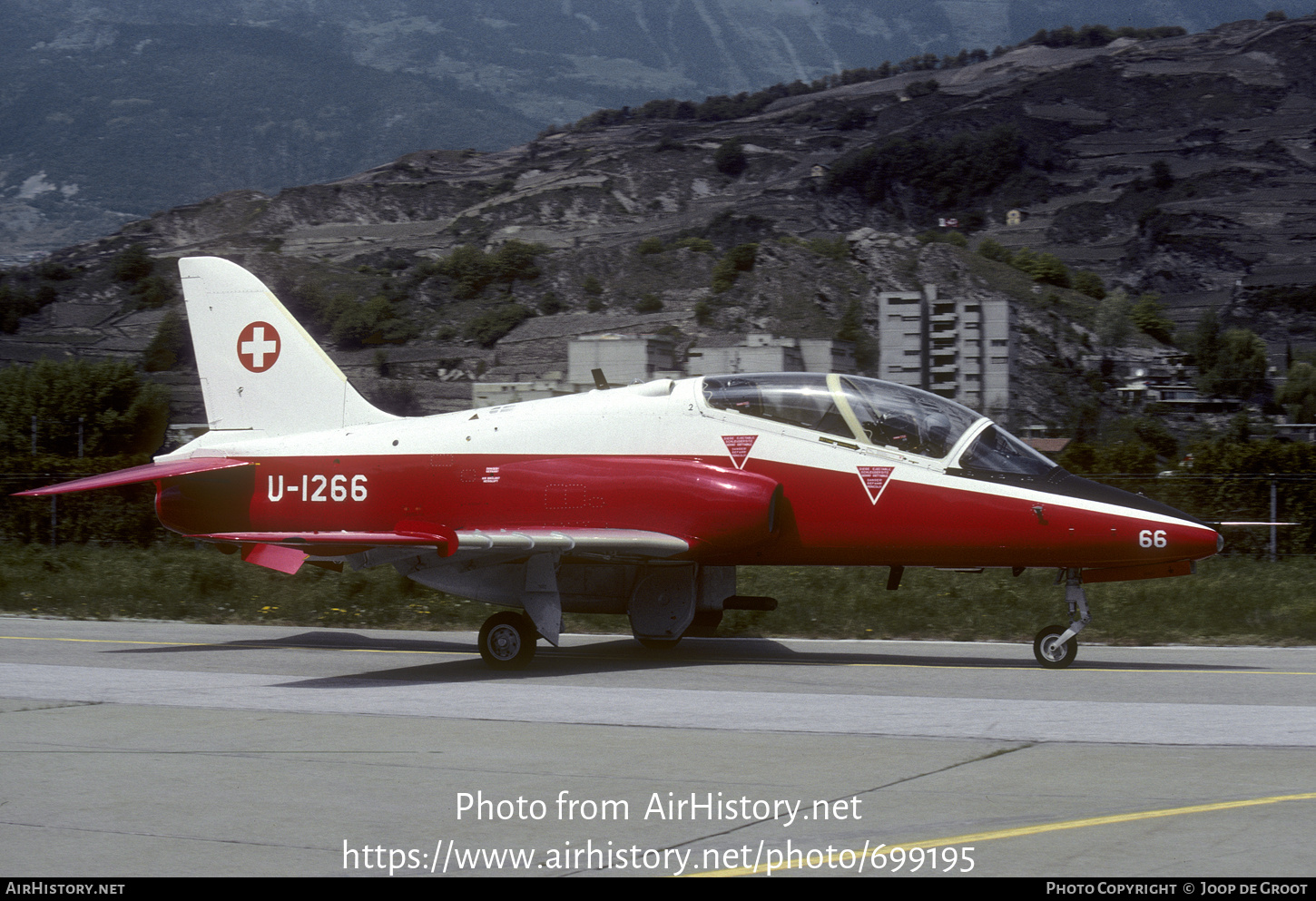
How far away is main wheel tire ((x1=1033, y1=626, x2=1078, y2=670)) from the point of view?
12609mm

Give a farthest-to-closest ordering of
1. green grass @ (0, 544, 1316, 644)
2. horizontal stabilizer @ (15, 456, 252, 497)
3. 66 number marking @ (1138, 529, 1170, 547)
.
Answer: green grass @ (0, 544, 1316, 644), horizontal stabilizer @ (15, 456, 252, 497), 66 number marking @ (1138, 529, 1170, 547)

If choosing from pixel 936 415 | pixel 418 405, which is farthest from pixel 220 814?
pixel 418 405

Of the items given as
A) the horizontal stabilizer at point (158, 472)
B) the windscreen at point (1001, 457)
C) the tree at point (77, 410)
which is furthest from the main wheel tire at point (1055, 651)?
the tree at point (77, 410)

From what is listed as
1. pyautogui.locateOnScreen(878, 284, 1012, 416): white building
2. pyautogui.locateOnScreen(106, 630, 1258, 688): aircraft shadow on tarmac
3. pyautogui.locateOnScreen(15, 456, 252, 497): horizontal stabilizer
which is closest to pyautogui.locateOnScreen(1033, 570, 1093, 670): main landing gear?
pyautogui.locateOnScreen(106, 630, 1258, 688): aircraft shadow on tarmac

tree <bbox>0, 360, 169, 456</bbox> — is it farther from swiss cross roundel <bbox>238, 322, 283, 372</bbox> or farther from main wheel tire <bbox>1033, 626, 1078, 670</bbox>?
main wheel tire <bbox>1033, 626, 1078, 670</bbox>

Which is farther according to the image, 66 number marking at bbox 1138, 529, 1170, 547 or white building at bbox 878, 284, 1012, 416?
white building at bbox 878, 284, 1012, 416

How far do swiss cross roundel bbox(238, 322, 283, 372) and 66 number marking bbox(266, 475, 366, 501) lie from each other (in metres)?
1.55

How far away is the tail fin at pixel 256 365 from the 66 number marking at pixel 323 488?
91 cm

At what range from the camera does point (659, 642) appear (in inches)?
571

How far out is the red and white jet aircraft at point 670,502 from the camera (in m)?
12.5

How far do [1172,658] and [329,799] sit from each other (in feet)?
28.8

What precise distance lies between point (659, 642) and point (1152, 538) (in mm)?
4946

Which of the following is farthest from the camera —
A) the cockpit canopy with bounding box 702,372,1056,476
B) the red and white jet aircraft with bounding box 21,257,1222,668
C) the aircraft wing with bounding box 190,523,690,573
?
the cockpit canopy with bounding box 702,372,1056,476

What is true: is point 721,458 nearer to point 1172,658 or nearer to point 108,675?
point 1172,658
